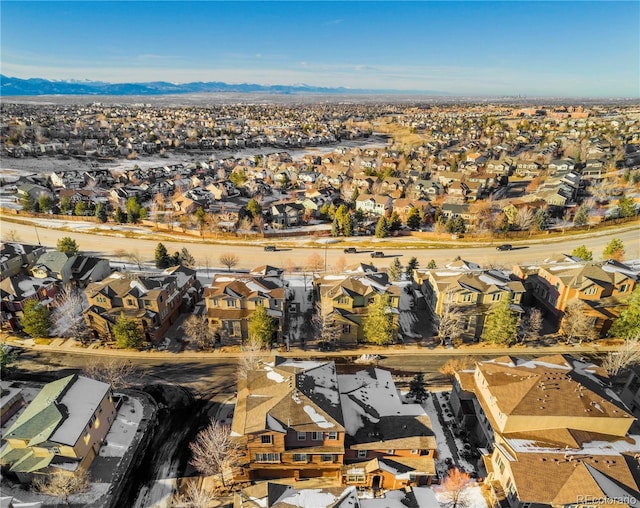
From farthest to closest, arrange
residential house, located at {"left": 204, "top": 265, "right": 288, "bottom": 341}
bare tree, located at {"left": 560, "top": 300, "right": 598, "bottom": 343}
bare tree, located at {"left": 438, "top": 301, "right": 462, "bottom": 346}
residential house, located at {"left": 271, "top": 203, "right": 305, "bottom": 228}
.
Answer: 1. residential house, located at {"left": 271, "top": 203, "right": 305, "bottom": 228}
2. bare tree, located at {"left": 438, "top": 301, "right": 462, "bottom": 346}
3. residential house, located at {"left": 204, "top": 265, "right": 288, "bottom": 341}
4. bare tree, located at {"left": 560, "top": 300, "right": 598, "bottom": 343}

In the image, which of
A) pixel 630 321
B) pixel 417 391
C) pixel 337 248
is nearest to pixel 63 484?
pixel 417 391

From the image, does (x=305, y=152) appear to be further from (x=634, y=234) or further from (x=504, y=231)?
(x=634, y=234)

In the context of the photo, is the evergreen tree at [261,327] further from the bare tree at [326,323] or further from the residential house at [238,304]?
the bare tree at [326,323]

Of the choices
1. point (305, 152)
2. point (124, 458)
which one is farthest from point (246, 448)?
point (305, 152)

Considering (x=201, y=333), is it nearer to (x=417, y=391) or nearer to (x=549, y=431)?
(x=417, y=391)

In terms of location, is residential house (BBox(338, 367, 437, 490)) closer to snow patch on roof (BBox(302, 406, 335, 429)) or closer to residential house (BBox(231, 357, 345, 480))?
residential house (BBox(231, 357, 345, 480))

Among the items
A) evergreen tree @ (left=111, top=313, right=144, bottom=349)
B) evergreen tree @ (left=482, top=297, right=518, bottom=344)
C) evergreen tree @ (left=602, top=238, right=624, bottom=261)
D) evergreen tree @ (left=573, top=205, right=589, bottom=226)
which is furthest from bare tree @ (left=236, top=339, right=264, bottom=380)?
evergreen tree @ (left=573, top=205, right=589, bottom=226)

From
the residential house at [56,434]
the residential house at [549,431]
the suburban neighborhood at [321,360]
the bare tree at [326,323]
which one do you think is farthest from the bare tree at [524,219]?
the residential house at [56,434]
